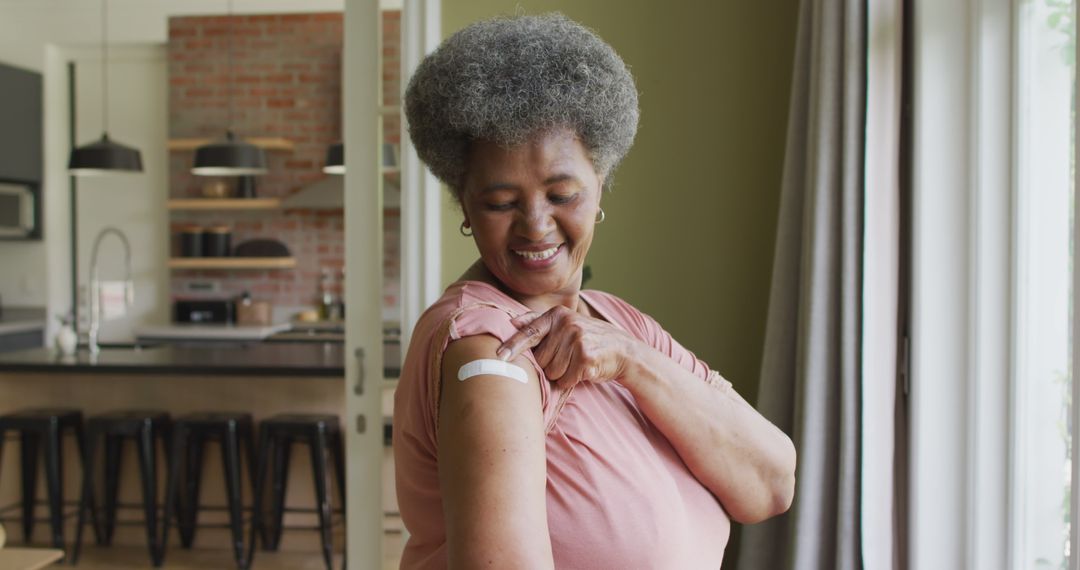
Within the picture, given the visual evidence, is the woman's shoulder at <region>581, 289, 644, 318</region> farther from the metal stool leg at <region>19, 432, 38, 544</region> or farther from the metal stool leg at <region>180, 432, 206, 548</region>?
the metal stool leg at <region>19, 432, 38, 544</region>

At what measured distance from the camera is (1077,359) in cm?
147

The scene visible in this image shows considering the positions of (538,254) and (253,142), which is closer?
(538,254)

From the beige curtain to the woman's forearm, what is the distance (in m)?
1.20

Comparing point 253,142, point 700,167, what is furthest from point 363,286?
point 253,142

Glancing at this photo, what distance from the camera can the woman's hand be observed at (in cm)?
88

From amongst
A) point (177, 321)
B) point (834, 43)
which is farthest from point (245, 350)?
point (834, 43)

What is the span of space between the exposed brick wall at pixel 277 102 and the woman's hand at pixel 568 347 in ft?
21.3

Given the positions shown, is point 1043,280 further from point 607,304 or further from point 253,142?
point 253,142

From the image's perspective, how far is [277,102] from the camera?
7230 millimetres

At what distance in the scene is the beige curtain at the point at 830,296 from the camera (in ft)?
7.33

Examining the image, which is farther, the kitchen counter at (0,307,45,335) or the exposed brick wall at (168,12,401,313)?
the exposed brick wall at (168,12,401,313)

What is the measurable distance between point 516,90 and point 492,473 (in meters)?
0.38

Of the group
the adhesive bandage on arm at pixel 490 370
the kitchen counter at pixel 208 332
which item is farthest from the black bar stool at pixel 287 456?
the adhesive bandage on arm at pixel 490 370

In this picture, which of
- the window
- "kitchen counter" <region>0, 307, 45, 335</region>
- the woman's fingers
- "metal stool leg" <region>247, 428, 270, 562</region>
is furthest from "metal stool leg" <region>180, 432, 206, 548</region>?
the woman's fingers
